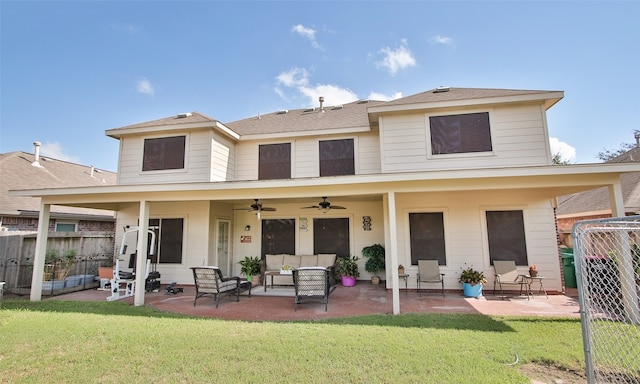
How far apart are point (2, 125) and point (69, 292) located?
13671 mm

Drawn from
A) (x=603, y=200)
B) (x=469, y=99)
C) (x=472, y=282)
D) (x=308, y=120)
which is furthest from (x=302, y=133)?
(x=603, y=200)

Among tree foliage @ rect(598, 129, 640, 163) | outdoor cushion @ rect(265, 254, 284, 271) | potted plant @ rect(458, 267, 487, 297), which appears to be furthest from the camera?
tree foliage @ rect(598, 129, 640, 163)

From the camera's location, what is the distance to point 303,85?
1459 cm

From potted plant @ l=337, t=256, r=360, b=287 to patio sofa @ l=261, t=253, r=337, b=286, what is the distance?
12.6 inches

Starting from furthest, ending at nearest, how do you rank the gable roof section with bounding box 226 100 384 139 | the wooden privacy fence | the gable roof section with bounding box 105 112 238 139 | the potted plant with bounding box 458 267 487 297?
the gable roof section with bounding box 226 100 384 139
the gable roof section with bounding box 105 112 238 139
the wooden privacy fence
the potted plant with bounding box 458 267 487 297

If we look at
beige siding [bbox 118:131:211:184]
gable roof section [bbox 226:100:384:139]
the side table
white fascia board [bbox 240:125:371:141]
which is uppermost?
gable roof section [bbox 226:100:384:139]

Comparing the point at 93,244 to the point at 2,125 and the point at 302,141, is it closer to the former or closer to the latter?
the point at 302,141

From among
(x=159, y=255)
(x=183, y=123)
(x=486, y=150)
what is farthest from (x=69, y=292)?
(x=486, y=150)

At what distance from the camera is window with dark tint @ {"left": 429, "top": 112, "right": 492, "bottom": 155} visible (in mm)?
8086

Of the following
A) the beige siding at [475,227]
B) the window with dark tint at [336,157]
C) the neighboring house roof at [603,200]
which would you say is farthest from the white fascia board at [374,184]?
the neighboring house roof at [603,200]

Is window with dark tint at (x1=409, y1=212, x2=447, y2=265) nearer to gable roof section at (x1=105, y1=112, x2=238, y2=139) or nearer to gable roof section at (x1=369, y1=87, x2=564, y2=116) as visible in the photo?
gable roof section at (x1=369, y1=87, x2=564, y2=116)

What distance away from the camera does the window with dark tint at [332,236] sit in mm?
10109

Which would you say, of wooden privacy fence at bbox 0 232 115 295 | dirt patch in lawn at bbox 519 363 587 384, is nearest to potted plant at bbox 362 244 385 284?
dirt patch in lawn at bbox 519 363 587 384

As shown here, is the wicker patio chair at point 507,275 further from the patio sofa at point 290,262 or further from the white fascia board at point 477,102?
the patio sofa at point 290,262
